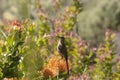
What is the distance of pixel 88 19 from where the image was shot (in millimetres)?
18031

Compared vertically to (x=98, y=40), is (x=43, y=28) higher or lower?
higher

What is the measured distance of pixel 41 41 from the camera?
6.20m

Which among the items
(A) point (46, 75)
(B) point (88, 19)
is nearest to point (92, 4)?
(B) point (88, 19)

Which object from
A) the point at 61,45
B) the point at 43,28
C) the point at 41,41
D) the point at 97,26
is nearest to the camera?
the point at 61,45

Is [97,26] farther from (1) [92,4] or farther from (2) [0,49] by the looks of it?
(2) [0,49]

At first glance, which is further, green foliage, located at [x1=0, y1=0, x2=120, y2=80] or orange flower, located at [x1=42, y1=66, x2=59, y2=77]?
orange flower, located at [x1=42, y1=66, x2=59, y2=77]

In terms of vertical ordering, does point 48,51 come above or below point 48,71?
below

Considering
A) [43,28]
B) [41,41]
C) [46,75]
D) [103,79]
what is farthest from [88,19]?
[46,75]

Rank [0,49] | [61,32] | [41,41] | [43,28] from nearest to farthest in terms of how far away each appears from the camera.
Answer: [0,49], [41,41], [61,32], [43,28]

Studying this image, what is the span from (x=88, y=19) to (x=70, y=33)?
8.89 m

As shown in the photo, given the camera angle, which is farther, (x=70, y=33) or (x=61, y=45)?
(x=70, y=33)

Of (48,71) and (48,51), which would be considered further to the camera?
(48,51)

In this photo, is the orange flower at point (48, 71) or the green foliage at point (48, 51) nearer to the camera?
the green foliage at point (48, 51)

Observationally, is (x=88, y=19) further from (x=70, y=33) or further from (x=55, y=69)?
(x=55, y=69)
